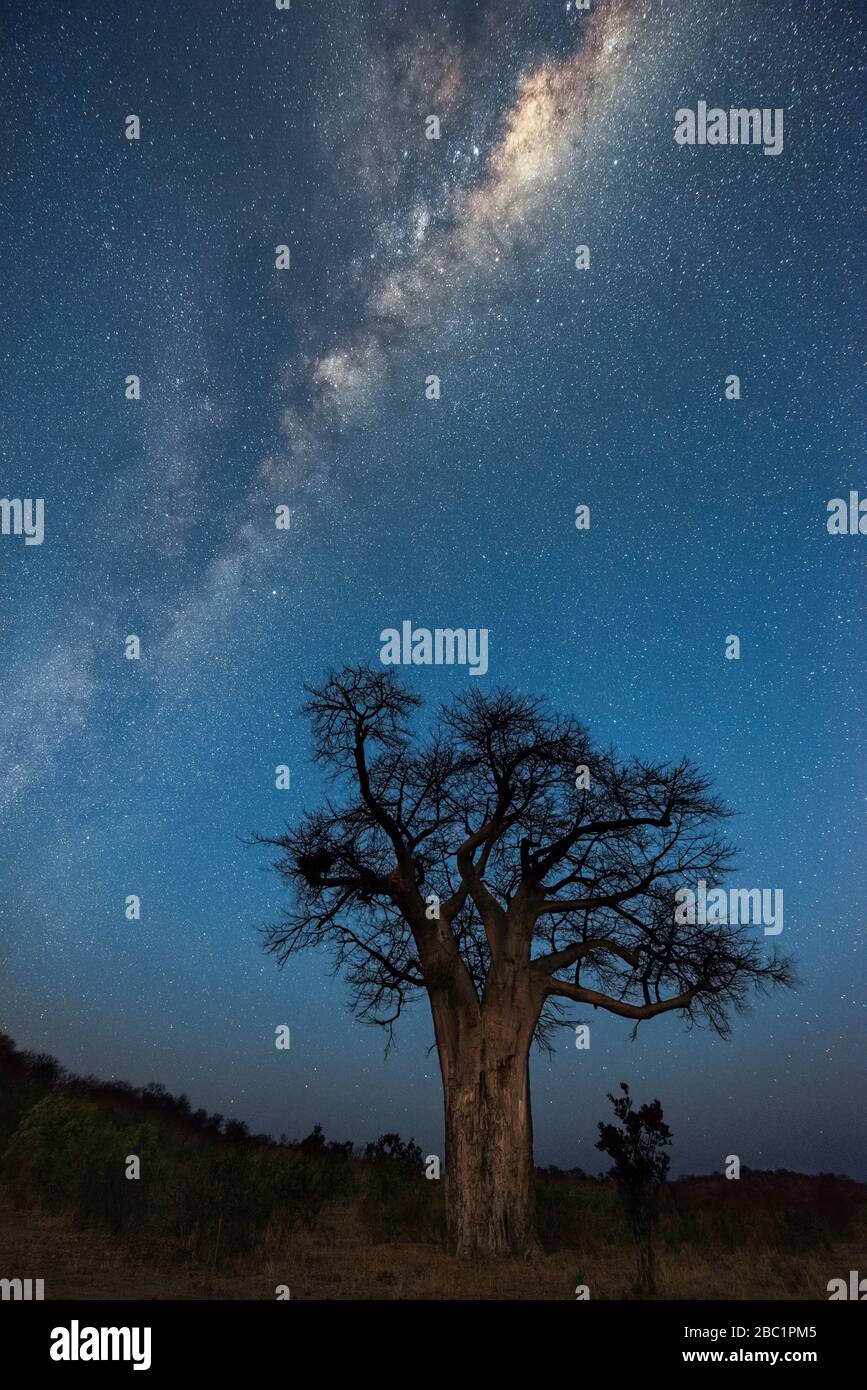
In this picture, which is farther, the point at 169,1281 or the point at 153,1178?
the point at 153,1178

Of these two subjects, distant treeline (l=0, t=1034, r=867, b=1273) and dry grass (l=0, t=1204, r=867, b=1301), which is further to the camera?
distant treeline (l=0, t=1034, r=867, b=1273)

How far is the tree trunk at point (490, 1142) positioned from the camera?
42.2ft

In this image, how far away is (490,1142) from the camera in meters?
13.1

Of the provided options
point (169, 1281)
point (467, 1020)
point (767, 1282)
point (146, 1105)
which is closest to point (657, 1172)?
point (767, 1282)

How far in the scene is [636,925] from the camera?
45.8ft

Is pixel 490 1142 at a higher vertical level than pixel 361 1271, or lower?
higher

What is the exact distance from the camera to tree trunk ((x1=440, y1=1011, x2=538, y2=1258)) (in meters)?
12.9

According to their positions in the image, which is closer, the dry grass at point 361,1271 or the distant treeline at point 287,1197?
the dry grass at point 361,1271

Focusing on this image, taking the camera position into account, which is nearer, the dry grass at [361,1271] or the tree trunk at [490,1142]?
the dry grass at [361,1271]

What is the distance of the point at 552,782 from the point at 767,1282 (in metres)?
5.99

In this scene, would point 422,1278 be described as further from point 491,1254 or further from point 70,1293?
point 70,1293

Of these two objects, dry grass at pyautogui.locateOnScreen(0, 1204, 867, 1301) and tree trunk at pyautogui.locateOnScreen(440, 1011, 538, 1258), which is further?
tree trunk at pyautogui.locateOnScreen(440, 1011, 538, 1258)
